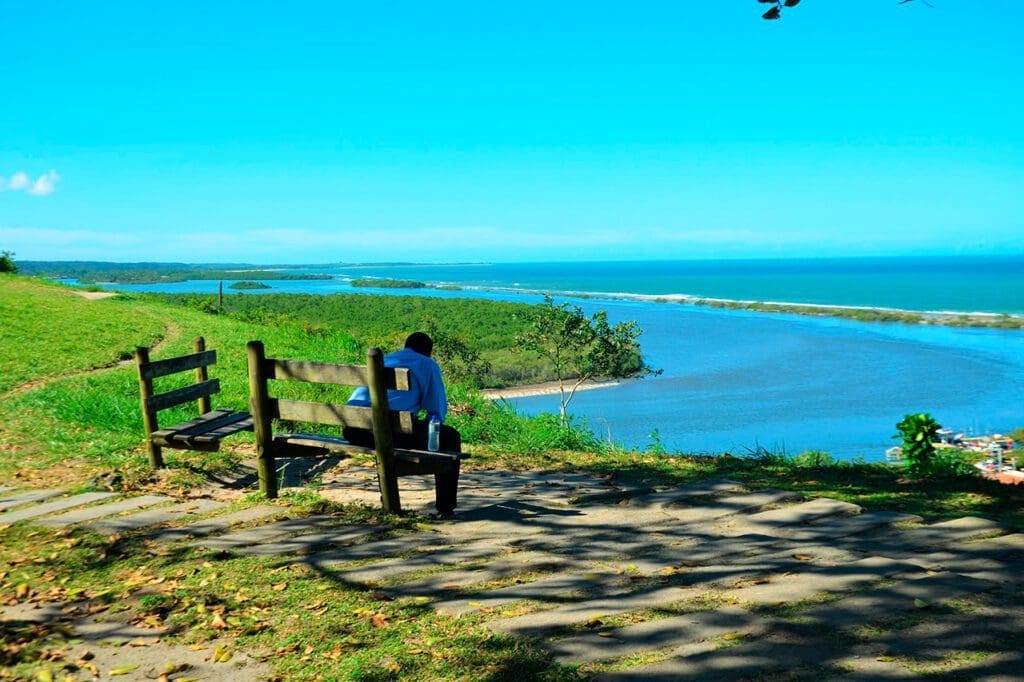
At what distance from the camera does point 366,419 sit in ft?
20.1

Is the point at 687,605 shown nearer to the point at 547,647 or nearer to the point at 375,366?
the point at 547,647

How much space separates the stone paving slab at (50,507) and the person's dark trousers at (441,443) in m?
2.35

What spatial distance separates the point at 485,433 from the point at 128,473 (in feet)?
18.4

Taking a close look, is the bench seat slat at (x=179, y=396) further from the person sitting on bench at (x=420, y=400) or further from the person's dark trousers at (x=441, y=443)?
the person sitting on bench at (x=420, y=400)

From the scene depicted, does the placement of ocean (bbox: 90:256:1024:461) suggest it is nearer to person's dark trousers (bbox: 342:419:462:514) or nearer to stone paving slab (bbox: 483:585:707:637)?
person's dark trousers (bbox: 342:419:462:514)

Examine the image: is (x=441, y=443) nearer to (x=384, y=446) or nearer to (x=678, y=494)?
(x=384, y=446)

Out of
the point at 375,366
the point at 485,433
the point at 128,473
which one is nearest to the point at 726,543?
the point at 375,366

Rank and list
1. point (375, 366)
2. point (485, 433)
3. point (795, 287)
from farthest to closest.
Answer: point (795, 287), point (485, 433), point (375, 366)

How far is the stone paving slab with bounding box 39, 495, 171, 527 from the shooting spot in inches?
243

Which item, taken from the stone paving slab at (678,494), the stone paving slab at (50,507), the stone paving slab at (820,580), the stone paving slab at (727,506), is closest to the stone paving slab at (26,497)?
the stone paving slab at (50,507)

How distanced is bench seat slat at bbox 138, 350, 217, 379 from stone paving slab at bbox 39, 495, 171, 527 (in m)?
1.73

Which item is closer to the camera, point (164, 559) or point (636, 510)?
point (164, 559)

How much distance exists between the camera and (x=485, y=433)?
40.4 ft

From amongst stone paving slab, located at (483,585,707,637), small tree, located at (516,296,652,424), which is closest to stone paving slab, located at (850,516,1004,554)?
stone paving slab, located at (483,585,707,637)
